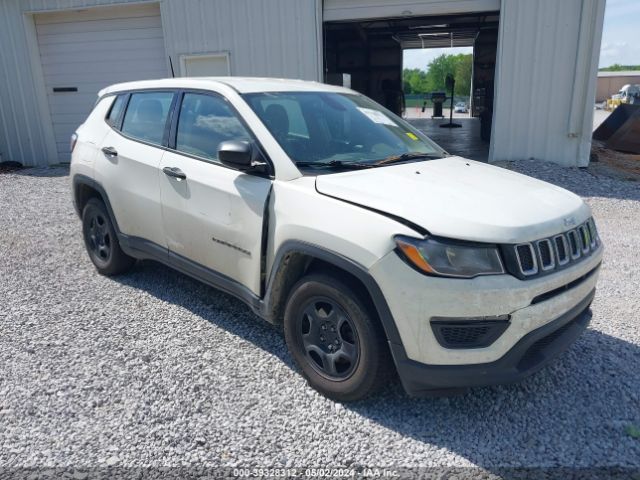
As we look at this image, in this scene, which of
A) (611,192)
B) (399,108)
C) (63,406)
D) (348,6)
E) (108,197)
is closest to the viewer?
(63,406)

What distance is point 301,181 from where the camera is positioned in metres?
3.11

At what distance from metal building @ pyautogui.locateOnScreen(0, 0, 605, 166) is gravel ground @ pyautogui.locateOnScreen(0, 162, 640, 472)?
19.8 feet

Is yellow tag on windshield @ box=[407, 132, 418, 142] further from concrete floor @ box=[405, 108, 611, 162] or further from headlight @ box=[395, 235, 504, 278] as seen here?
concrete floor @ box=[405, 108, 611, 162]

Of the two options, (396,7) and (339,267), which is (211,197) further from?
(396,7)

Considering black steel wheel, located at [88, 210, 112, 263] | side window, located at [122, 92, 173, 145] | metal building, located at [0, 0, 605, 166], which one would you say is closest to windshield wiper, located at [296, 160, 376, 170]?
side window, located at [122, 92, 173, 145]

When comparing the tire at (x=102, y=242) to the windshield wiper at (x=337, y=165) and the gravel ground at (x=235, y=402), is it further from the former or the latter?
the windshield wiper at (x=337, y=165)

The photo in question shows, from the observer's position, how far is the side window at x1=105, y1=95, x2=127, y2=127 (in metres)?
4.75

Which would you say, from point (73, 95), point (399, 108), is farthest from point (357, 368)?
point (399, 108)

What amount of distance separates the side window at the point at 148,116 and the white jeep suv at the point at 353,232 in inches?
0.7

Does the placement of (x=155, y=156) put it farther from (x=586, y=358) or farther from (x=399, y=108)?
(x=399, y=108)

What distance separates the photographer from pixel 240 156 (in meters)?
3.17

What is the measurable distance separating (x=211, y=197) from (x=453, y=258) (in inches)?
69.3

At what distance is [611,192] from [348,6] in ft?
19.5

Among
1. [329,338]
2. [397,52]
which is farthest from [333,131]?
[397,52]
